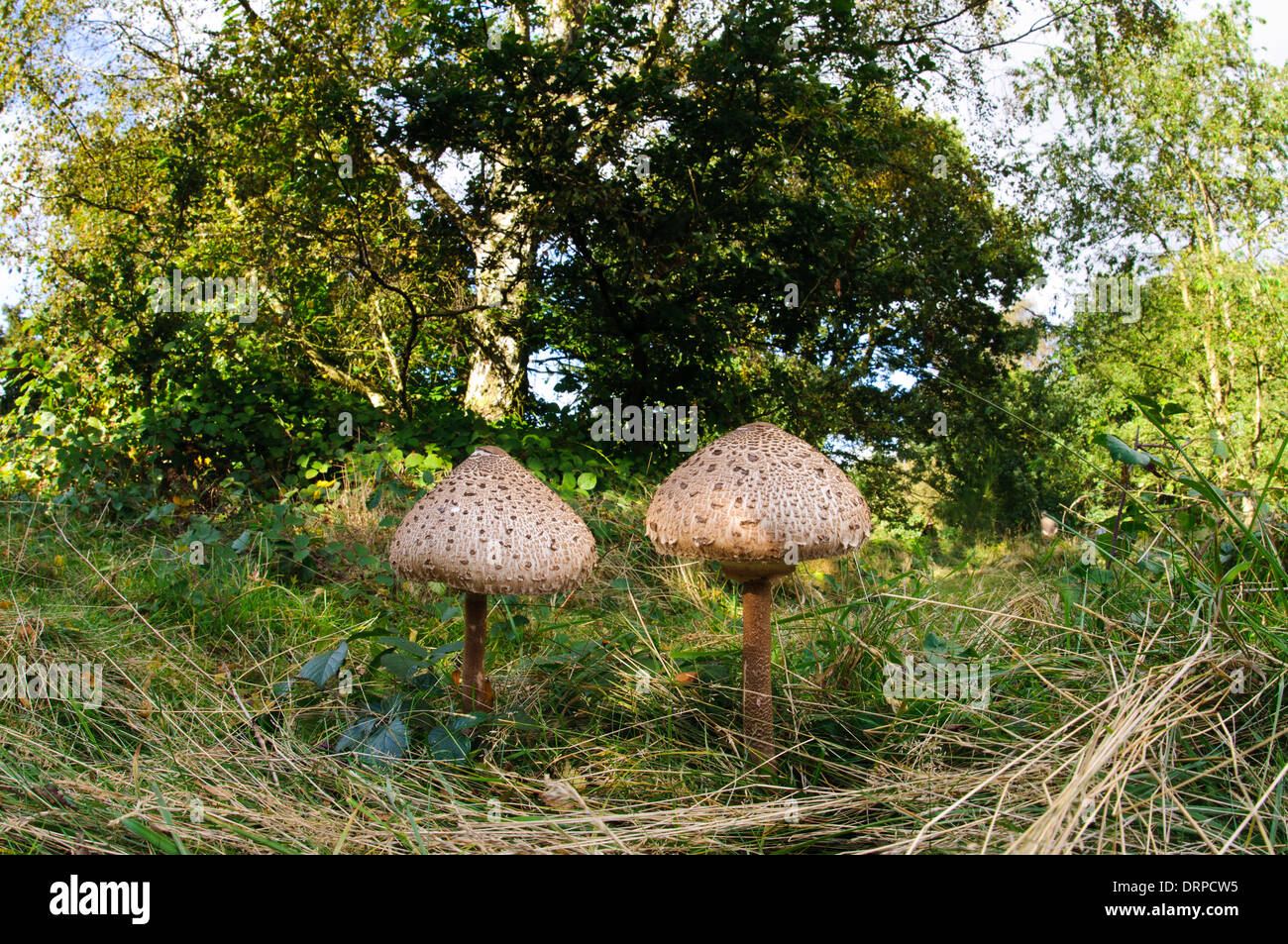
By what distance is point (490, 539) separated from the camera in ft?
8.02

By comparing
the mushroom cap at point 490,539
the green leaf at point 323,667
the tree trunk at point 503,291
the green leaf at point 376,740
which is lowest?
the green leaf at point 376,740

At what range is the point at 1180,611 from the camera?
2.57 meters

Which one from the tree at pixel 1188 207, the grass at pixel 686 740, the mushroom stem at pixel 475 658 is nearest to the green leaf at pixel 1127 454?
the grass at pixel 686 740

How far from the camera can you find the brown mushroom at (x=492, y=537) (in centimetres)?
244

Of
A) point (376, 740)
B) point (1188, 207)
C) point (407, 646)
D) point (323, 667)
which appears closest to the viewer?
point (376, 740)

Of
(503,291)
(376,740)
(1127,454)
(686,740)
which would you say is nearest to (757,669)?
(686,740)

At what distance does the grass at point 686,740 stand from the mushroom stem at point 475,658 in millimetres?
107

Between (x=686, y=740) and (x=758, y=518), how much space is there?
37.6 inches

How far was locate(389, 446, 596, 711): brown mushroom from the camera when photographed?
7.99 ft

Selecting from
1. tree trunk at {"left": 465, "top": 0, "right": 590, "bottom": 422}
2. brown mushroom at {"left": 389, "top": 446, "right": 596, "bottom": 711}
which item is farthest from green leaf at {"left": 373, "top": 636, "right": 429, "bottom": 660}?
tree trunk at {"left": 465, "top": 0, "right": 590, "bottom": 422}

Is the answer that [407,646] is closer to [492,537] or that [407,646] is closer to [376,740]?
[376,740]

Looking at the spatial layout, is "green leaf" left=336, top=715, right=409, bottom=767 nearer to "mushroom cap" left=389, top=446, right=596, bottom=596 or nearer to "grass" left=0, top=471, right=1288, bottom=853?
"grass" left=0, top=471, right=1288, bottom=853

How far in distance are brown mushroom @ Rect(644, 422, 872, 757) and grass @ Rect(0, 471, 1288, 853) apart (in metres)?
0.25

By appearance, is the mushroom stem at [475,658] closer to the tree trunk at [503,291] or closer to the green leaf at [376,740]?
the green leaf at [376,740]
